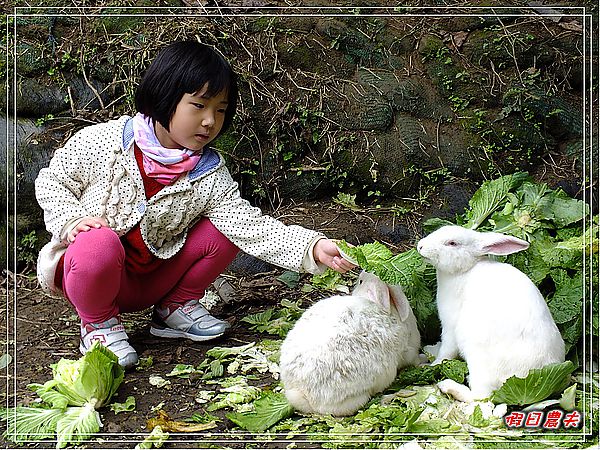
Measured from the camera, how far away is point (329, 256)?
300 centimetres

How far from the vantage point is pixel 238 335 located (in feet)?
11.2

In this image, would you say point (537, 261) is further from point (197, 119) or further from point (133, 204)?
point (133, 204)

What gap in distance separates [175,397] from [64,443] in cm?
47

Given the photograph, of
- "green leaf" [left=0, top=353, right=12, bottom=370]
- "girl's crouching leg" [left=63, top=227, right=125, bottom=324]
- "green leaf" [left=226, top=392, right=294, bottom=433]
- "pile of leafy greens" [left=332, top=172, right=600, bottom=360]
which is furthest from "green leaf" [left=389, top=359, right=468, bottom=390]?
"green leaf" [left=0, top=353, right=12, bottom=370]

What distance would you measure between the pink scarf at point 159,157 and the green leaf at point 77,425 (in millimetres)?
1009

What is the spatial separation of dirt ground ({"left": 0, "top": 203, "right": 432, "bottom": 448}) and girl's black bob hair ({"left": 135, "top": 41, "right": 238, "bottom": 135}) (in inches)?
38.5

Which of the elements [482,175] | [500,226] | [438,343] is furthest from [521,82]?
[438,343]

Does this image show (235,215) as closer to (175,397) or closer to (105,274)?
(105,274)

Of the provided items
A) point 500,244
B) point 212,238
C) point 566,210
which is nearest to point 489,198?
point 566,210

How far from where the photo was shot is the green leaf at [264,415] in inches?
100

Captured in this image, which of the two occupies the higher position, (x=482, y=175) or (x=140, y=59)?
(x=140, y=59)

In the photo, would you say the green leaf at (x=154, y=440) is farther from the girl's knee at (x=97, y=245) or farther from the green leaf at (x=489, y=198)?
the green leaf at (x=489, y=198)

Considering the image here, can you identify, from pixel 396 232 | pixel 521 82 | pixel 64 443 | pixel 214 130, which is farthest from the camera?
pixel 521 82

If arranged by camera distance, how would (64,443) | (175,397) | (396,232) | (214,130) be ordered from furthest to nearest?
1. (396,232)
2. (214,130)
3. (175,397)
4. (64,443)
